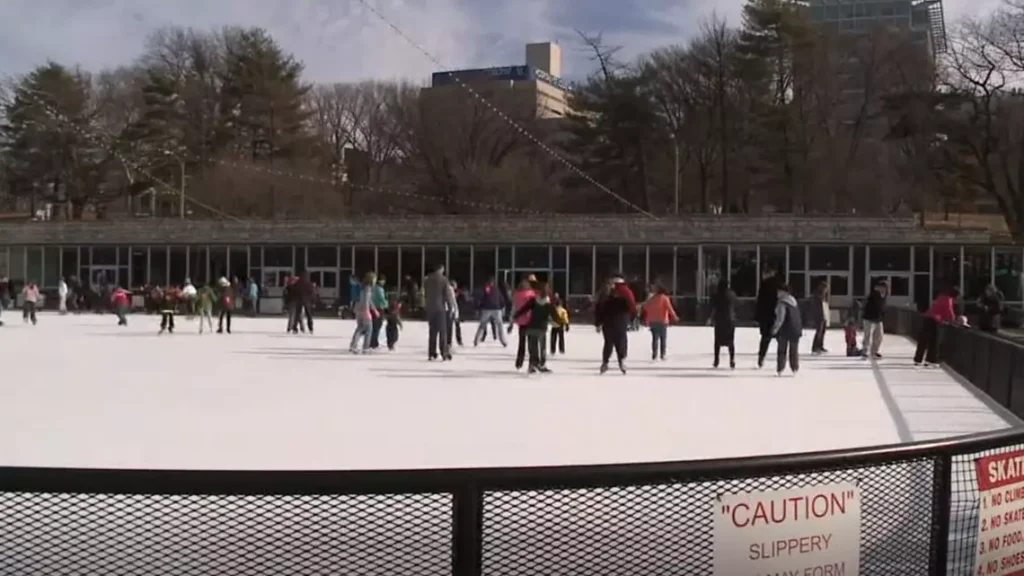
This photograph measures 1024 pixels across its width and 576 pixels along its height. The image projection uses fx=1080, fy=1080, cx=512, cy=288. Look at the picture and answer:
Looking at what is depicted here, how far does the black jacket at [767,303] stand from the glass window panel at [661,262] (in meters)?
21.6

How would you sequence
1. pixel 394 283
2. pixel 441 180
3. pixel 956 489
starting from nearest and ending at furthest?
pixel 956 489 → pixel 394 283 → pixel 441 180

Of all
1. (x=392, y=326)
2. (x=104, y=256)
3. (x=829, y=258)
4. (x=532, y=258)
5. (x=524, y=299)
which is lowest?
(x=392, y=326)

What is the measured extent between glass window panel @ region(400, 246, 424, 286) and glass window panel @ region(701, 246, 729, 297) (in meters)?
10.6

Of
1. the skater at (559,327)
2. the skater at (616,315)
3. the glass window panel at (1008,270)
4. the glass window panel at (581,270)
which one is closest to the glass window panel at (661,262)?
the glass window panel at (581,270)

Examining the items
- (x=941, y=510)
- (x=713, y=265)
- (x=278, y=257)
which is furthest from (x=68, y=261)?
(x=941, y=510)

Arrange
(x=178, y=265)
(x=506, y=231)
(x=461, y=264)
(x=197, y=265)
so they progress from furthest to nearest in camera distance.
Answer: (x=178, y=265), (x=197, y=265), (x=461, y=264), (x=506, y=231)

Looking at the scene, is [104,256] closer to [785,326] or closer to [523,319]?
[523,319]

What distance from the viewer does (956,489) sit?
3498mm

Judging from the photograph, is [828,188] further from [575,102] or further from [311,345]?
[311,345]

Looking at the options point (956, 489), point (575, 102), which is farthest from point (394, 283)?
point (956, 489)

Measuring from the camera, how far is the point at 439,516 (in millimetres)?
3041

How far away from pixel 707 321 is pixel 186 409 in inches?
994

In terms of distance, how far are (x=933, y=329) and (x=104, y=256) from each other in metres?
35.9

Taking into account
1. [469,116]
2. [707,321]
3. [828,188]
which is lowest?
[707,321]
